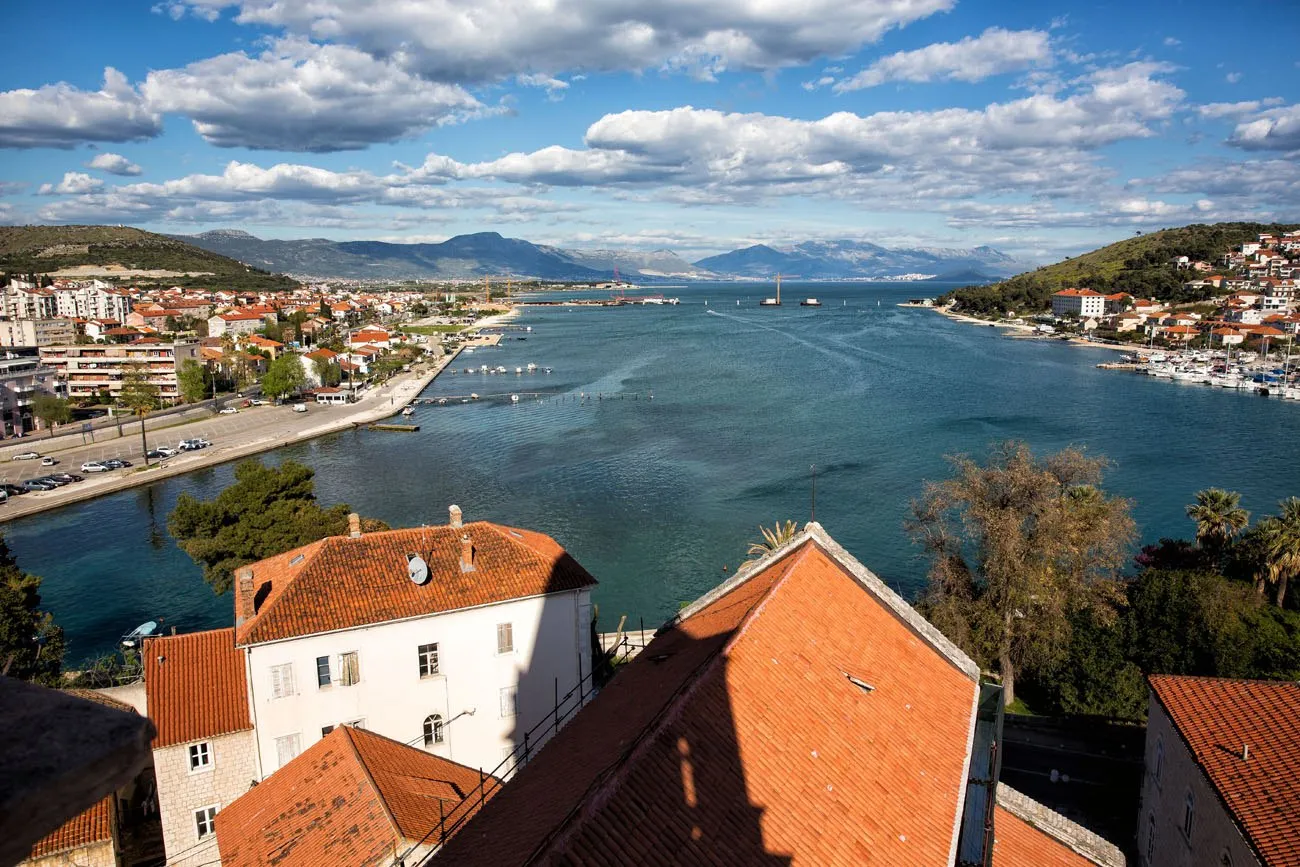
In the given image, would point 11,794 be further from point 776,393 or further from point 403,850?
point 776,393

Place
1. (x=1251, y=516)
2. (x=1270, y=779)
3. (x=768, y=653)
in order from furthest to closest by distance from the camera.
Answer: (x=1251, y=516)
(x=1270, y=779)
(x=768, y=653)

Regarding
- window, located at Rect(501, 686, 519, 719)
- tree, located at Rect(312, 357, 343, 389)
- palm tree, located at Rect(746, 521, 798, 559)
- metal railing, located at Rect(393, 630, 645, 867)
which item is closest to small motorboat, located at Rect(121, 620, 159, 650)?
window, located at Rect(501, 686, 519, 719)

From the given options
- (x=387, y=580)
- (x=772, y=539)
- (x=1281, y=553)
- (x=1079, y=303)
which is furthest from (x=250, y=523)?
(x=1079, y=303)

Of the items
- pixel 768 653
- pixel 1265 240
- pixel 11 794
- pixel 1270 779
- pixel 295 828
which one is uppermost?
pixel 1265 240

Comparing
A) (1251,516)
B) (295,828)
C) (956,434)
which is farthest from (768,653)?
(956,434)

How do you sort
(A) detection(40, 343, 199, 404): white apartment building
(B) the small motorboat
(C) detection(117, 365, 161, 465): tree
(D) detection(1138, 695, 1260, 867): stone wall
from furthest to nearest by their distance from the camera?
(A) detection(40, 343, 199, 404): white apartment building, (C) detection(117, 365, 161, 465): tree, (B) the small motorboat, (D) detection(1138, 695, 1260, 867): stone wall

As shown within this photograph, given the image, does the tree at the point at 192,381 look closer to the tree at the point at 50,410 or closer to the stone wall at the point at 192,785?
the tree at the point at 50,410

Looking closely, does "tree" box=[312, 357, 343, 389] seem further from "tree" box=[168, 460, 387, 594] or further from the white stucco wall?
Answer: the white stucco wall
